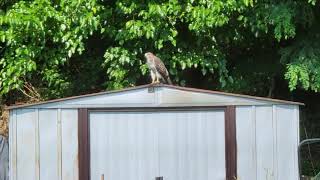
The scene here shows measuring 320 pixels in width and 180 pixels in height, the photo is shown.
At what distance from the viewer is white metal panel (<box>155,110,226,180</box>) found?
7.79 m

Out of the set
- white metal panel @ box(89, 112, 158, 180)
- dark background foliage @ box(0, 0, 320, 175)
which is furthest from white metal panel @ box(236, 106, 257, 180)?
dark background foliage @ box(0, 0, 320, 175)

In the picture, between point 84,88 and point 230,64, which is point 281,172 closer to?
point 230,64

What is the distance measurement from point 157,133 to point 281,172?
5.45 ft

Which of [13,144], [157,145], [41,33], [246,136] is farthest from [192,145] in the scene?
[41,33]

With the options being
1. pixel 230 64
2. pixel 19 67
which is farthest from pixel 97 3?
pixel 230 64

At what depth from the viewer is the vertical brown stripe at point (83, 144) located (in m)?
7.66

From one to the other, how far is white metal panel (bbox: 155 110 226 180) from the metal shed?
0.04 ft

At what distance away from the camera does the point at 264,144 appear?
25.8 feet

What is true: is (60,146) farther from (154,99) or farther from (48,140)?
(154,99)

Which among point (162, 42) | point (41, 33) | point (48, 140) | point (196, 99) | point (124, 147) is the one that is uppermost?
point (41, 33)

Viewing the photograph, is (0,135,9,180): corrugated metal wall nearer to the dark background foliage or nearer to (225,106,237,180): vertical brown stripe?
the dark background foliage

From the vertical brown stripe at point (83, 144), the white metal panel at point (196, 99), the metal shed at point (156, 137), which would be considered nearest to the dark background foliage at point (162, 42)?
the white metal panel at point (196, 99)

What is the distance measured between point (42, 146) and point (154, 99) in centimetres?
152

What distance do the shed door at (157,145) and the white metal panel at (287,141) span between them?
0.73 meters
